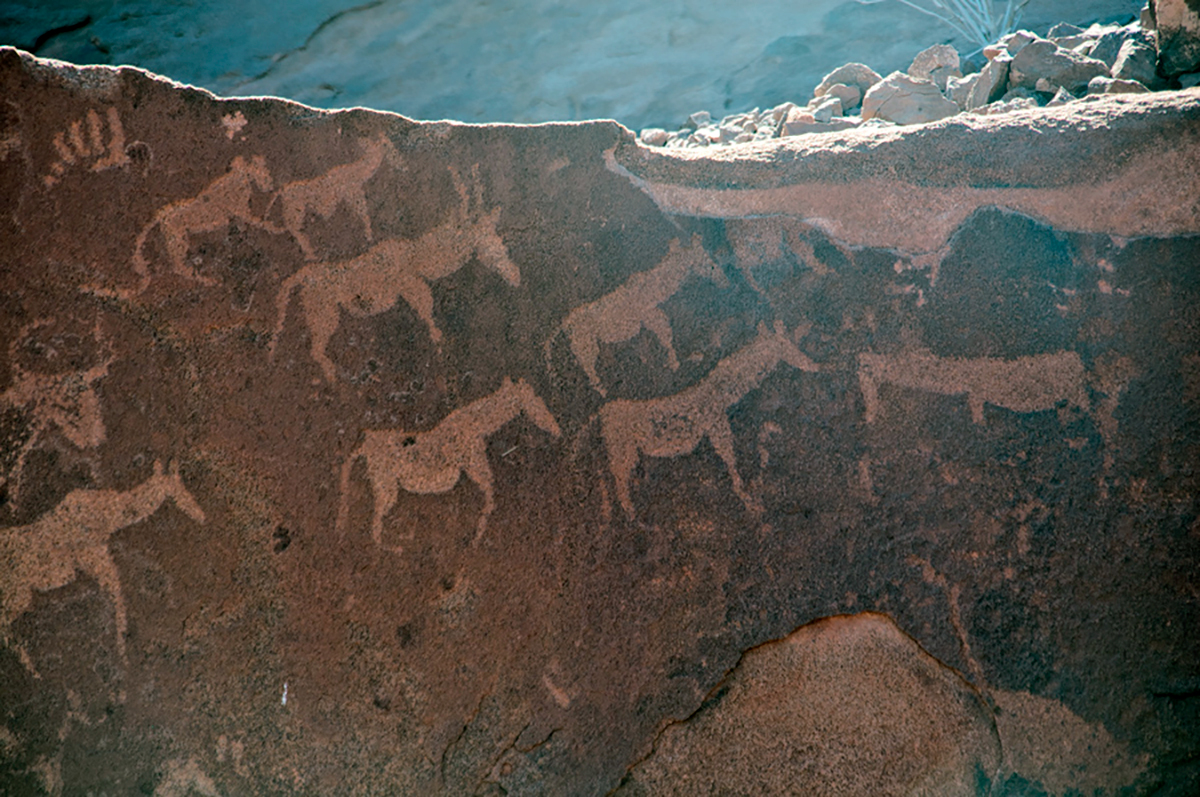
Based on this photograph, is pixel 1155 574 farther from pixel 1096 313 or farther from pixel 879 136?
pixel 879 136

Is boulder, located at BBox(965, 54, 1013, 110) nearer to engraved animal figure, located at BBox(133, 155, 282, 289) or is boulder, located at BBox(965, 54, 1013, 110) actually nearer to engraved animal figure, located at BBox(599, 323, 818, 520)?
engraved animal figure, located at BBox(599, 323, 818, 520)

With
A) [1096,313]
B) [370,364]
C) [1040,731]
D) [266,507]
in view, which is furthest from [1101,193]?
[266,507]

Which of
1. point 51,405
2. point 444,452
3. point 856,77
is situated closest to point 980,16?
point 856,77

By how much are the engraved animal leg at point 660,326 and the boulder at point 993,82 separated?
1.43m

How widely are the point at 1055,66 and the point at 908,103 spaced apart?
0.37 meters

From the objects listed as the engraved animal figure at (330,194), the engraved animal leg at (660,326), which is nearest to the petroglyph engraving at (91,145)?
the engraved animal figure at (330,194)

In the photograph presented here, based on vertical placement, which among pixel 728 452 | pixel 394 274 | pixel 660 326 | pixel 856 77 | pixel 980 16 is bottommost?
pixel 728 452

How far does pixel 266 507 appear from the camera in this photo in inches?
49.7

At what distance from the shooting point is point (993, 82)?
207 centimetres

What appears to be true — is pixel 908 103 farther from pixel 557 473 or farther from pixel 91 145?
pixel 91 145

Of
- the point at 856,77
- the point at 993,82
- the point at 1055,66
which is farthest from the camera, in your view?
the point at 856,77

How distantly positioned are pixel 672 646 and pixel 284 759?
702mm

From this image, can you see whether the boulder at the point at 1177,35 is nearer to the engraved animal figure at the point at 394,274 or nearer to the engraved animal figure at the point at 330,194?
the engraved animal figure at the point at 394,274

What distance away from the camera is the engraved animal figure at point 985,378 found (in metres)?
1.28
